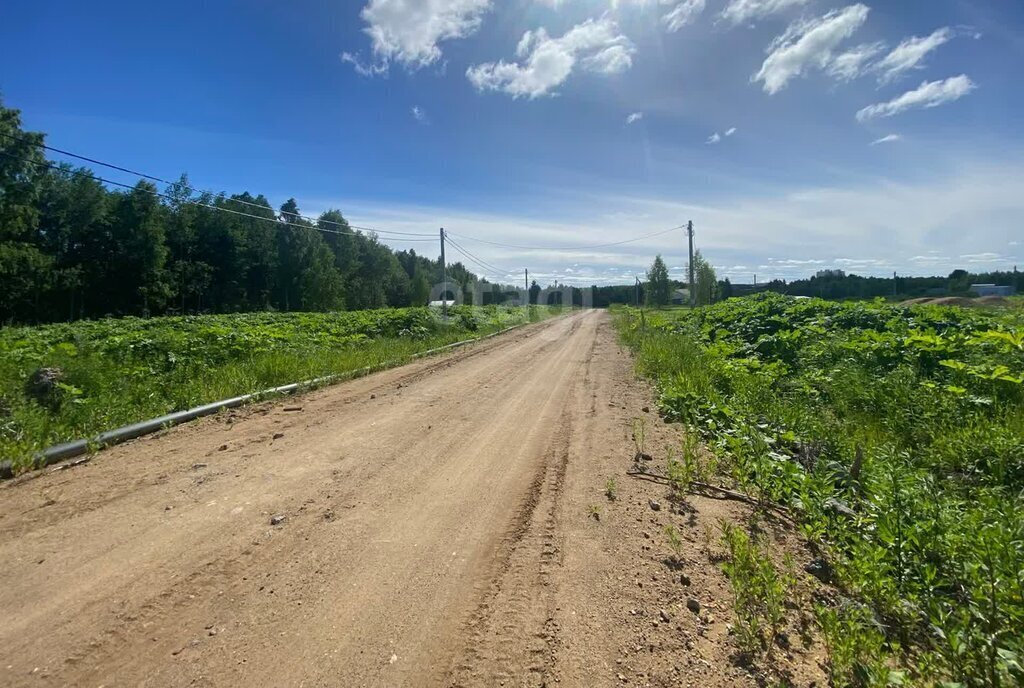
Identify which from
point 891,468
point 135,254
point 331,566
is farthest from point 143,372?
point 135,254

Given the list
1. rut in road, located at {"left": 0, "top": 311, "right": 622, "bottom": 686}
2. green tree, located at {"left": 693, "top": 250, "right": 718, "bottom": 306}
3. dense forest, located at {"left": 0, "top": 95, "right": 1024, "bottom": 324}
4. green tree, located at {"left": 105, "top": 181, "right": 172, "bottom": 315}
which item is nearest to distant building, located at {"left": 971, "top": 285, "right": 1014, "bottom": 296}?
dense forest, located at {"left": 0, "top": 95, "right": 1024, "bottom": 324}

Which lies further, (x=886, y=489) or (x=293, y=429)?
(x=293, y=429)

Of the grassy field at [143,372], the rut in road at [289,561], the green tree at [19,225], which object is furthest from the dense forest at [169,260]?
the rut in road at [289,561]

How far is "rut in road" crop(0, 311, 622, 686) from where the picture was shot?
2406mm

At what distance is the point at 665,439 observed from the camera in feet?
20.2

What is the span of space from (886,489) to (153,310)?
59138 millimetres

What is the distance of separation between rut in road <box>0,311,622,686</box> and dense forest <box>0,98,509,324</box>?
1505 cm

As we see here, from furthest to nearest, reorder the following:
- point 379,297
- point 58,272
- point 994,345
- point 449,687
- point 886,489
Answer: point 379,297 < point 58,272 < point 994,345 < point 886,489 < point 449,687

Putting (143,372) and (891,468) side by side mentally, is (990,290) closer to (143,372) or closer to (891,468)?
(891,468)

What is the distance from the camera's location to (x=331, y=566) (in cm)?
324

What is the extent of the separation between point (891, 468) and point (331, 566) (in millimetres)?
3883

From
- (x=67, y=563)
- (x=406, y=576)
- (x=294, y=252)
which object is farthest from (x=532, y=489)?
(x=294, y=252)

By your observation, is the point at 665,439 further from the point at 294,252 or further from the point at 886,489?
the point at 294,252

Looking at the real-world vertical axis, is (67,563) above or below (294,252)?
below
